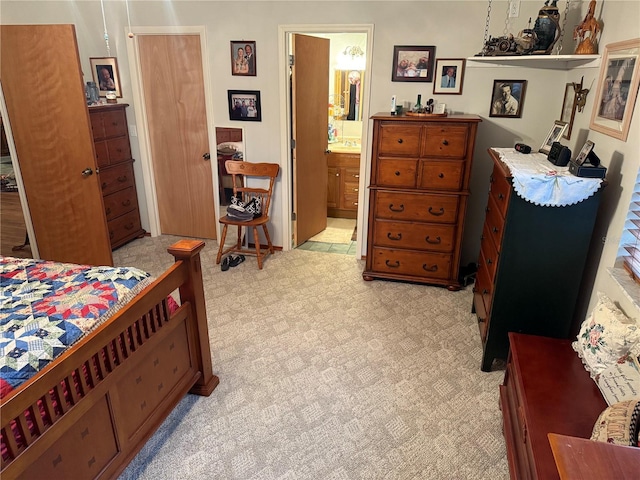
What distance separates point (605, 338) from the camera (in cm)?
172

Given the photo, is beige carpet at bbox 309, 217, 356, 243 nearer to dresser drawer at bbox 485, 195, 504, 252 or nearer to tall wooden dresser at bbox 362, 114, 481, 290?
tall wooden dresser at bbox 362, 114, 481, 290

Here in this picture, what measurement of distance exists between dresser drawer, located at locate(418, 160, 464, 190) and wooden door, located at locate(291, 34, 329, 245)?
1.28 m

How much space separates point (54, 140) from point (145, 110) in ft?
3.76

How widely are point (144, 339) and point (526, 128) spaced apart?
121 inches

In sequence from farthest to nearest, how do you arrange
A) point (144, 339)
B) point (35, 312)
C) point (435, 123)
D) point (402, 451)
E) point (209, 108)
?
point (209, 108)
point (435, 123)
point (402, 451)
point (144, 339)
point (35, 312)

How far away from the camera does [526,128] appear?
10.9ft

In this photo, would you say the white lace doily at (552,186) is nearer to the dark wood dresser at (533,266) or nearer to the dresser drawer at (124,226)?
the dark wood dresser at (533,266)

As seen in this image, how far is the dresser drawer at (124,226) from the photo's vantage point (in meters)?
4.09

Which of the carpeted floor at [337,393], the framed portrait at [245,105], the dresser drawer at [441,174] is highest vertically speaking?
the framed portrait at [245,105]

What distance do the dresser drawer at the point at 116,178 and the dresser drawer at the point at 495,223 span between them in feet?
10.8

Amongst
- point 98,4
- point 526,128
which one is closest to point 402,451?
point 526,128

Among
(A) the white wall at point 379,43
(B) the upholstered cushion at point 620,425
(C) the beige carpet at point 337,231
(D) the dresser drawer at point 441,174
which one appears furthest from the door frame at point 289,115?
(B) the upholstered cushion at point 620,425

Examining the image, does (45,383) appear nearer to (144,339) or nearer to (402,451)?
(144,339)

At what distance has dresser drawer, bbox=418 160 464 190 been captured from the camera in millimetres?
3109
